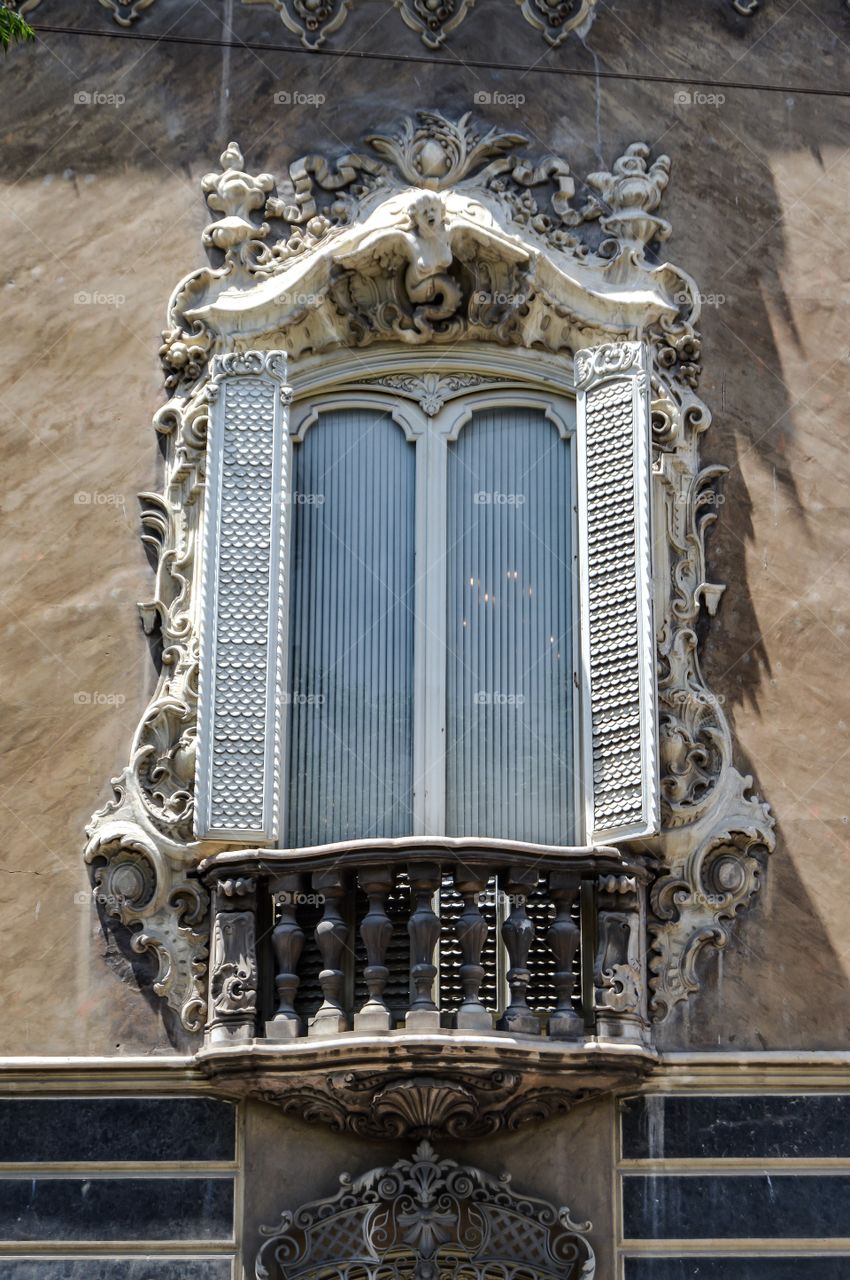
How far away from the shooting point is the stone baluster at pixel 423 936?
13.1 meters

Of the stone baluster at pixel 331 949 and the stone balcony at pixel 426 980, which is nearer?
the stone balcony at pixel 426 980

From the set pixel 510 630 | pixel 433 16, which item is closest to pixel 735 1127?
pixel 510 630

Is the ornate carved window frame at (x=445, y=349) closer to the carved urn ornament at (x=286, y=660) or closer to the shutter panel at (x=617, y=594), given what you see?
the carved urn ornament at (x=286, y=660)

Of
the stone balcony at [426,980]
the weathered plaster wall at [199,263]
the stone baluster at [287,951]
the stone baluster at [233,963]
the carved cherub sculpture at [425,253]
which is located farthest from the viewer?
the carved cherub sculpture at [425,253]

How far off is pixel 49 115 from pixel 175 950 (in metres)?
5.49

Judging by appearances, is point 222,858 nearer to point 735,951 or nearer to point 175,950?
point 175,950

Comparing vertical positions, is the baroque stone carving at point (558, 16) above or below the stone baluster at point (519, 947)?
above

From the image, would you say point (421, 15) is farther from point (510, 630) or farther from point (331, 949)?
point (331, 949)

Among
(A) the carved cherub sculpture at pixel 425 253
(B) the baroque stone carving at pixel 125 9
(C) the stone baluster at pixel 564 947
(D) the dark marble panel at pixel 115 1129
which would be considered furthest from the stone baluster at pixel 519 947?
(B) the baroque stone carving at pixel 125 9

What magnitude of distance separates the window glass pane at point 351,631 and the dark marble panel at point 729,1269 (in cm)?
279

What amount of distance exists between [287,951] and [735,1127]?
2.63 m

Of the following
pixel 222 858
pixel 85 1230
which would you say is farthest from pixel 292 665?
pixel 85 1230

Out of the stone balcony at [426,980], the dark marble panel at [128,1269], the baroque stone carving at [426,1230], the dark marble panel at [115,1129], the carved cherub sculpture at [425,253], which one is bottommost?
the dark marble panel at [128,1269]

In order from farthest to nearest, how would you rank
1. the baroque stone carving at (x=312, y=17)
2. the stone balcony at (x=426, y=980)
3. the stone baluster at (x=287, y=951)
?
the baroque stone carving at (x=312, y=17), the stone baluster at (x=287, y=951), the stone balcony at (x=426, y=980)
